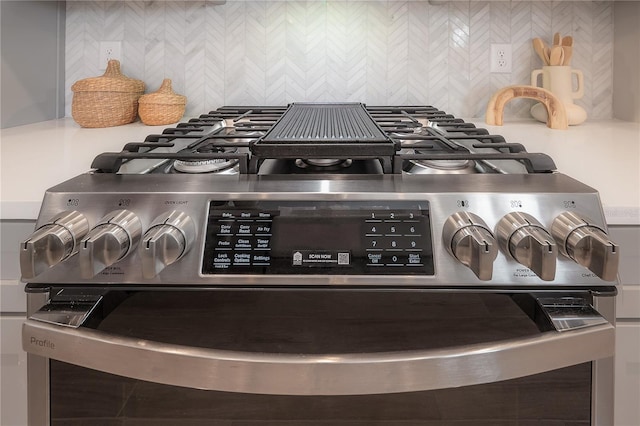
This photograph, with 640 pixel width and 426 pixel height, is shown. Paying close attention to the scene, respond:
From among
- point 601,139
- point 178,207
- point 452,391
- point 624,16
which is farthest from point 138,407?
point 624,16

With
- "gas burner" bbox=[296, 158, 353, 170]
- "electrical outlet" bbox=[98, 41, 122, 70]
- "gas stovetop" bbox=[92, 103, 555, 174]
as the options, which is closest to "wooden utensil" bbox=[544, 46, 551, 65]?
"gas stovetop" bbox=[92, 103, 555, 174]

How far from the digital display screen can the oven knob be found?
0.15 metres

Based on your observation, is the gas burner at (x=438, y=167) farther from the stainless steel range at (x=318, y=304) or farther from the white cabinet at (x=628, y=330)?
the white cabinet at (x=628, y=330)

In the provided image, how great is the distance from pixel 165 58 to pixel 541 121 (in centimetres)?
120

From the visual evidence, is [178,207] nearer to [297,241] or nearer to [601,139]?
[297,241]

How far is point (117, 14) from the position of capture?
162 cm

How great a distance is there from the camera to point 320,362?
1.88 ft

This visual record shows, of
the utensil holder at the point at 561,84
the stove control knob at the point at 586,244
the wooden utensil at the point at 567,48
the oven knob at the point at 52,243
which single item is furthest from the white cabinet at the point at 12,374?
the wooden utensil at the point at 567,48

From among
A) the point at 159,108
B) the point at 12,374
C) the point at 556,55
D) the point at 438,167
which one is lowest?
the point at 12,374

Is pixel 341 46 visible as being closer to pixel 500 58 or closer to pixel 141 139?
pixel 500 58

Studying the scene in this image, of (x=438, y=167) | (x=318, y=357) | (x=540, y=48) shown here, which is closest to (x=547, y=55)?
(x=540, y=48)

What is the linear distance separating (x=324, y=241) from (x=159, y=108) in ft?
3.35

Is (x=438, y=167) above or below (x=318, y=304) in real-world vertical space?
above

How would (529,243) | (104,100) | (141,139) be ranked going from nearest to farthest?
1. (529,243)
2. (141,139)
3. (104,100)
